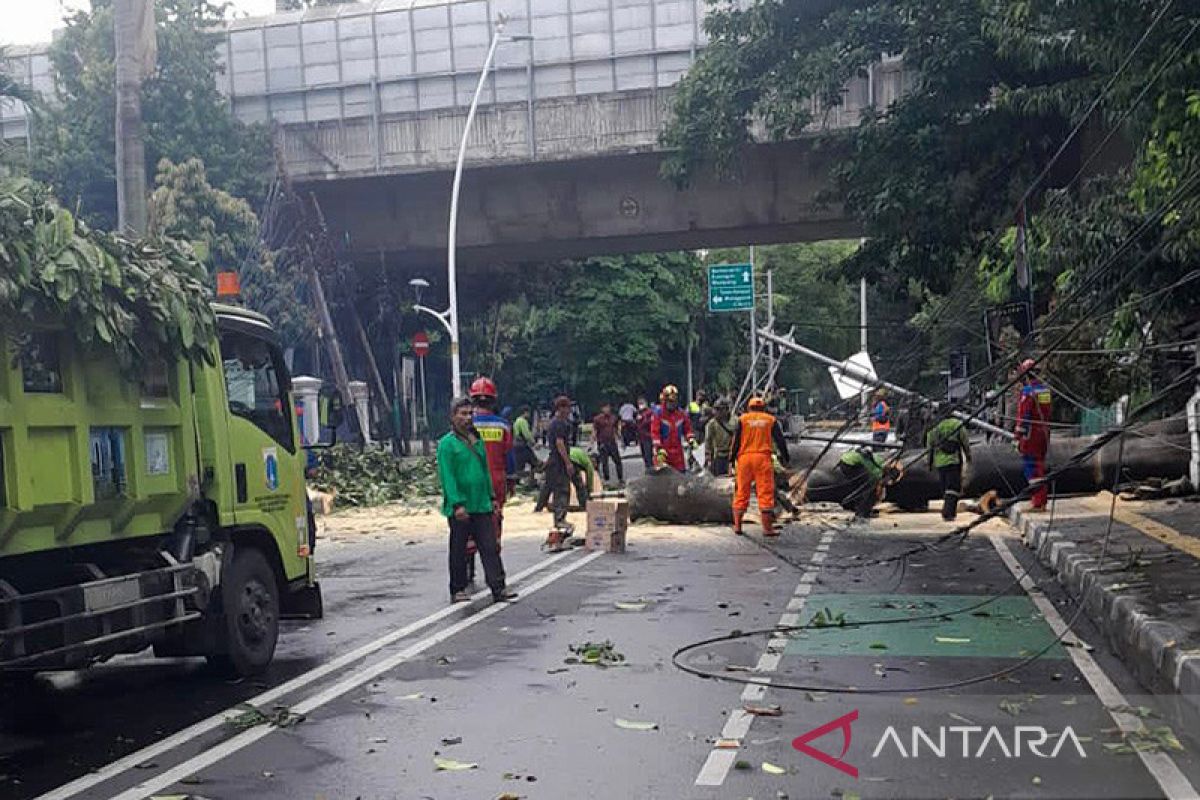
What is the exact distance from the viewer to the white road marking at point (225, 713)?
19.3 feet

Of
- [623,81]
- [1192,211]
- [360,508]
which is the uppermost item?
[623,81]

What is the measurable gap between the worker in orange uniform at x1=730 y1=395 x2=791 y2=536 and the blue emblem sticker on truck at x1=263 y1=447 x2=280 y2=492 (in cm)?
743

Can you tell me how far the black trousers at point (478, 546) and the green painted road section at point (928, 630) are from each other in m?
2.63

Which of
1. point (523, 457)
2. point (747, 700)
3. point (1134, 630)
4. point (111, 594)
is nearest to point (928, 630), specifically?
point (1134, 630)

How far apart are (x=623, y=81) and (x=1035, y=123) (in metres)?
14.0

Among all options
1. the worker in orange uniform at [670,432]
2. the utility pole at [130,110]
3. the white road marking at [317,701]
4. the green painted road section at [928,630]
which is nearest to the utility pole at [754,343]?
the worker in orange uniform at [670,432]

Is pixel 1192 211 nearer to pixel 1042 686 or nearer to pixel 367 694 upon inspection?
pixel 1042 686

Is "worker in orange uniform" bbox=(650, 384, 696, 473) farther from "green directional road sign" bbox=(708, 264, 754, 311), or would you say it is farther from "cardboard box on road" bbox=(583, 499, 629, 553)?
"green directional road sign" bbox=(708, 264, 754, 311)

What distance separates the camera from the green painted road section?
27.8 ft

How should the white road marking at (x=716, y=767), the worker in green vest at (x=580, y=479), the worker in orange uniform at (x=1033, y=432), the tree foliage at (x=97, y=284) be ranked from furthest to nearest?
the worker in green vest at (x=580, y=479) < the worker in orange uniform at (x=1033, y=432) < the tree foliage at (x=97, y=284) < the white road marking at (x=716, y=767)

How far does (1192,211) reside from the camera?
9.40m

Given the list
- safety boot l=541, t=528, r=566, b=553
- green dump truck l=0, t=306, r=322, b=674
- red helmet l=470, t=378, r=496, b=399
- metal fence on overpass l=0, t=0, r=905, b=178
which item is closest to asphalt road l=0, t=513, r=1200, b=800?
green dump truck l=0, t=306, r=322, b=674

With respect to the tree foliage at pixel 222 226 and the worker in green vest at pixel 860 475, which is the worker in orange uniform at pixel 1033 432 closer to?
the worker in green vest at pixel 860 475

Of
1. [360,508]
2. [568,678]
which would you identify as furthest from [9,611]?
[360,508]
